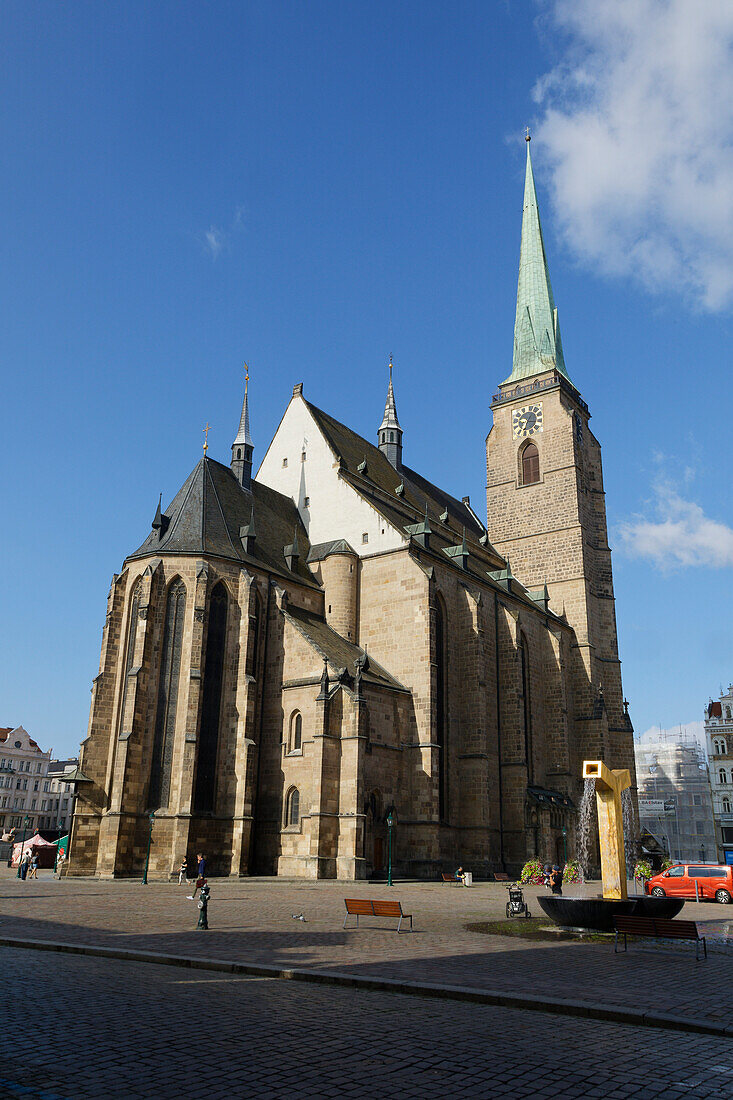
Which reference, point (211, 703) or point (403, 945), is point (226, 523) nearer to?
point (211, 703)

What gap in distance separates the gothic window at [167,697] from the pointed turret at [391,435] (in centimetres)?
2080

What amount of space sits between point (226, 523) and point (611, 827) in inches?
892

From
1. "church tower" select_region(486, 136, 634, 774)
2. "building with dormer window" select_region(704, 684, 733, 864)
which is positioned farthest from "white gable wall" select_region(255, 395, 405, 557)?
"building with dormer window" select_region(704, 684, 733, 864)

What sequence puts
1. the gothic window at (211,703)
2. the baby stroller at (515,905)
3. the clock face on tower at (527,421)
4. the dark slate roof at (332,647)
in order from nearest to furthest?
the baby stroller at (515,905), the gothic window at (211,703), the dark slate roof at (332,647), the clock face on tower at (527,421)

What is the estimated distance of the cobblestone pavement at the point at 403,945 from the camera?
995cm

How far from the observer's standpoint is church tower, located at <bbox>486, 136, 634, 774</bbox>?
49.5 meters

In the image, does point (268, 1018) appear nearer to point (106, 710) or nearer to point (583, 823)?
point (106, 710)

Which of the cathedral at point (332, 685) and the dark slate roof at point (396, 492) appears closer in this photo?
the cathedral at point (332, 685)

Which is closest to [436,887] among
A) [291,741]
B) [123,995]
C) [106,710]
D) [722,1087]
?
[291,741]

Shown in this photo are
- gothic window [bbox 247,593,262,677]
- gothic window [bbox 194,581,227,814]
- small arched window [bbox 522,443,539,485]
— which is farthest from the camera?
small arched window [bbox 522,443,539,485]

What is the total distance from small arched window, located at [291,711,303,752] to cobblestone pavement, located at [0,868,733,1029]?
8.85 m

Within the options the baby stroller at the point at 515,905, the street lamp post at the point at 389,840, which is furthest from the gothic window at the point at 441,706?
the baby stroller at the point at 515,905

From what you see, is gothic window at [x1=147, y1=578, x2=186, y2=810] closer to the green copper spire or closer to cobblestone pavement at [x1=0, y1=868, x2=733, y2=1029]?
cobblestone pavement at [x1=0, y1=868, x2=733, y2=1029]

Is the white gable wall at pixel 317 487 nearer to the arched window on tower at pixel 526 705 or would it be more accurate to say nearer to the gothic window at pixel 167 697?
the gothic window at pixel 167 697
